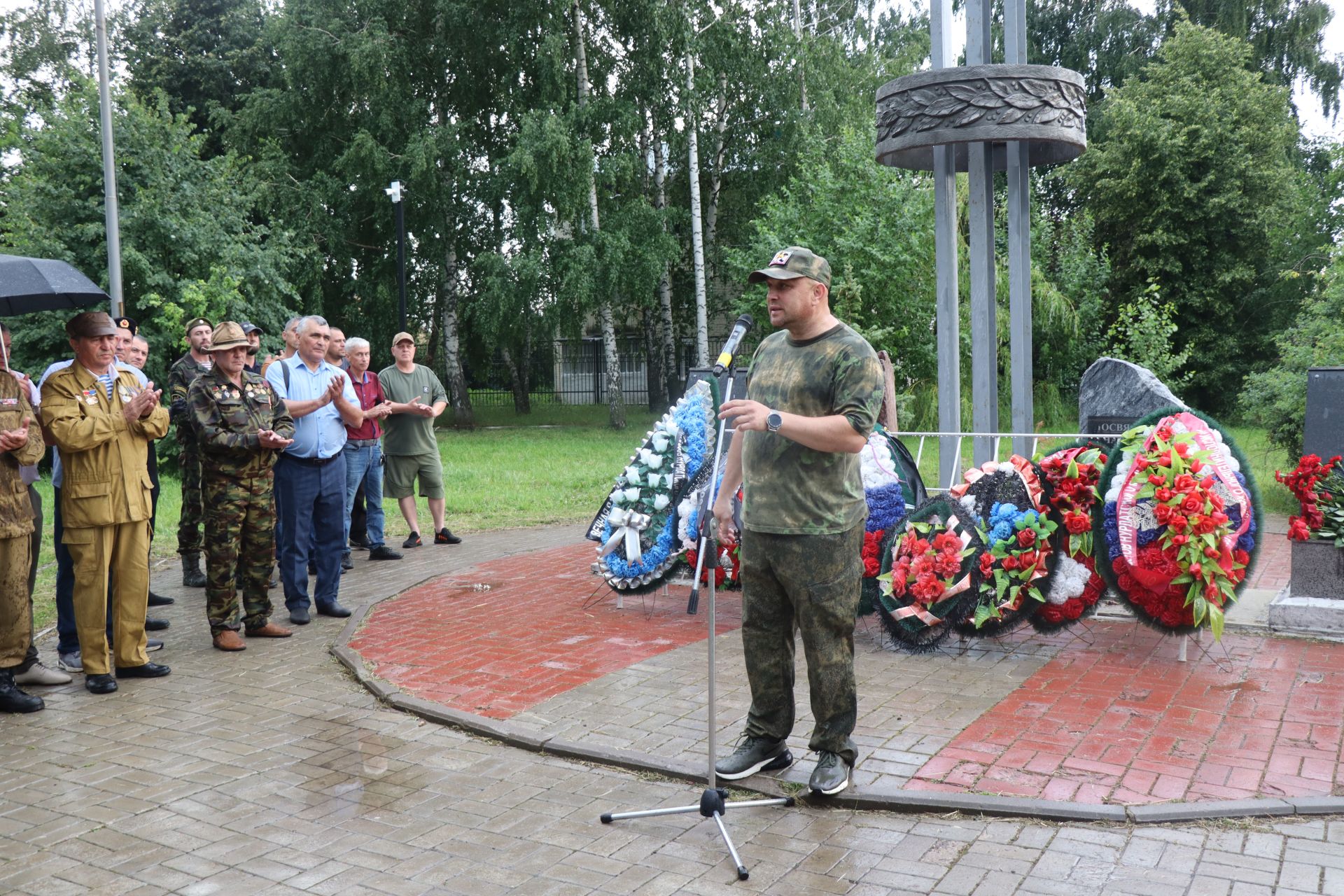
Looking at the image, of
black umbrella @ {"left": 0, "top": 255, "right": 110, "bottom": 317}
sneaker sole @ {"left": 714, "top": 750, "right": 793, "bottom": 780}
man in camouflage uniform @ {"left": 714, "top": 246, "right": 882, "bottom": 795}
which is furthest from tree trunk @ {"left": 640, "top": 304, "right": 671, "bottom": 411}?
man in camouflage uniform @ {"left": 714, "top": 246, "right": 882, "bottom": 795}

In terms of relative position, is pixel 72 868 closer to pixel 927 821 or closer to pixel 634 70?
pixel 927 821

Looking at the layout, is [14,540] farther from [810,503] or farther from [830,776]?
[830,776]

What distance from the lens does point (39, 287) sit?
233 inches

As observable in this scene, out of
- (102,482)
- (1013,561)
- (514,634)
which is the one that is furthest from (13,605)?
(1013,561)

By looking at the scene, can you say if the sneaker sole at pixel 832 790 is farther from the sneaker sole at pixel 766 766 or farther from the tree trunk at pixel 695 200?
the tree trunk at pixel 695 200

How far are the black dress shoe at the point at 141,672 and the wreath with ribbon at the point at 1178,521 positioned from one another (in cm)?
541

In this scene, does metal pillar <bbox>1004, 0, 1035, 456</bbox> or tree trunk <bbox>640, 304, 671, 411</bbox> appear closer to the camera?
metal pillar <bbox>1004, 0, 1035, 456</bbox>

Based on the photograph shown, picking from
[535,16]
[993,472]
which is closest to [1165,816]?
[993,472]

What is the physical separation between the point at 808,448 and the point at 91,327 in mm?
4032

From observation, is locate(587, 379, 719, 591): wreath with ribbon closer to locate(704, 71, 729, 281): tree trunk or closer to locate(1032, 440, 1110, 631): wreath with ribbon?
locate(1032, 440, 1110, 631): wreath with ribbon

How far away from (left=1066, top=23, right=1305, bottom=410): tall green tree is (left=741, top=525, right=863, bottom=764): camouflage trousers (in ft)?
88.7

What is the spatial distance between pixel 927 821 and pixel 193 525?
255 inches

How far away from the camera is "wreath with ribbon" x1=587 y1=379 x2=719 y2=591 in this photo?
296 inches

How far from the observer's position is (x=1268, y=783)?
4.37 m
